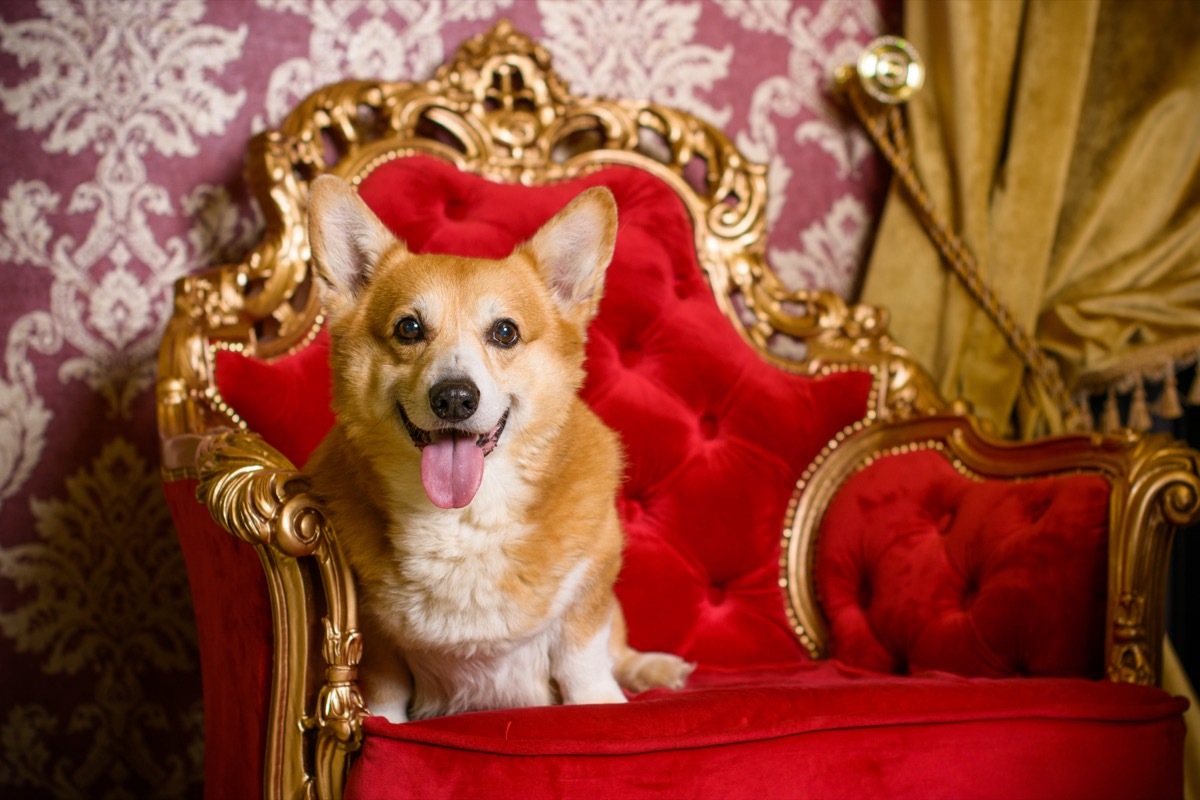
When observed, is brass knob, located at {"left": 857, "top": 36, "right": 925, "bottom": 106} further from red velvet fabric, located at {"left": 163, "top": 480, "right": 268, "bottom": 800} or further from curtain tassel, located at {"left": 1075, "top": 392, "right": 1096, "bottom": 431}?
red velvet fabric, located at {"left": 163, "top": 480, "right": 268, "bottom": 800}

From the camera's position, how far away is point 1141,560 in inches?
60.4

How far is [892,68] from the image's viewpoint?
7.50ft

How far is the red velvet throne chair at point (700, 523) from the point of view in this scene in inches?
46.3

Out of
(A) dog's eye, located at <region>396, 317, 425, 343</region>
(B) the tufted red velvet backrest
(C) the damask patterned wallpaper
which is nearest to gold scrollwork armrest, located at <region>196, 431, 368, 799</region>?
(A) dog's eye, located at <region>396, 317, 425, 343</region>

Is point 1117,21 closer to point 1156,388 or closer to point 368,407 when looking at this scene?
point 1156,388

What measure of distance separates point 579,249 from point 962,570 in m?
0.89

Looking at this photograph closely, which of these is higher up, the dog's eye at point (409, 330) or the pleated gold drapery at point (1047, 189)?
the pleated gold drapery at point (1047, 189)

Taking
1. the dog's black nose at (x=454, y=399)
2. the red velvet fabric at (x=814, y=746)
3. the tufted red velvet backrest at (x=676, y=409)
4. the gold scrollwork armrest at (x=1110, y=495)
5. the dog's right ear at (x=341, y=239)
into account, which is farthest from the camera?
the tufted red velvet backrest at (x=676, y=409)

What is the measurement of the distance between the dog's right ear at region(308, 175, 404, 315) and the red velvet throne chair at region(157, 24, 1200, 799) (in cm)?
27

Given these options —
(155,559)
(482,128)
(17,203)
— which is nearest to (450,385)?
(482,128)

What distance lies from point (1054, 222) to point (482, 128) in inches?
53.1

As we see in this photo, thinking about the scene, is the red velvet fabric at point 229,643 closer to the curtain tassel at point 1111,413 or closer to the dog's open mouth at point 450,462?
the dog's open mouth at point 450,462

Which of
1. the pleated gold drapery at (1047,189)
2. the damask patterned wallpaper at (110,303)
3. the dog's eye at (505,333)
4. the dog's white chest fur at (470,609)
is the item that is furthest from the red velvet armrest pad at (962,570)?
the damask patterned wallpaper at (110,303)

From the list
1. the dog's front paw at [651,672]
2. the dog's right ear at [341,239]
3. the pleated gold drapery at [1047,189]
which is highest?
the pleated gold drapery at [1047,189]
